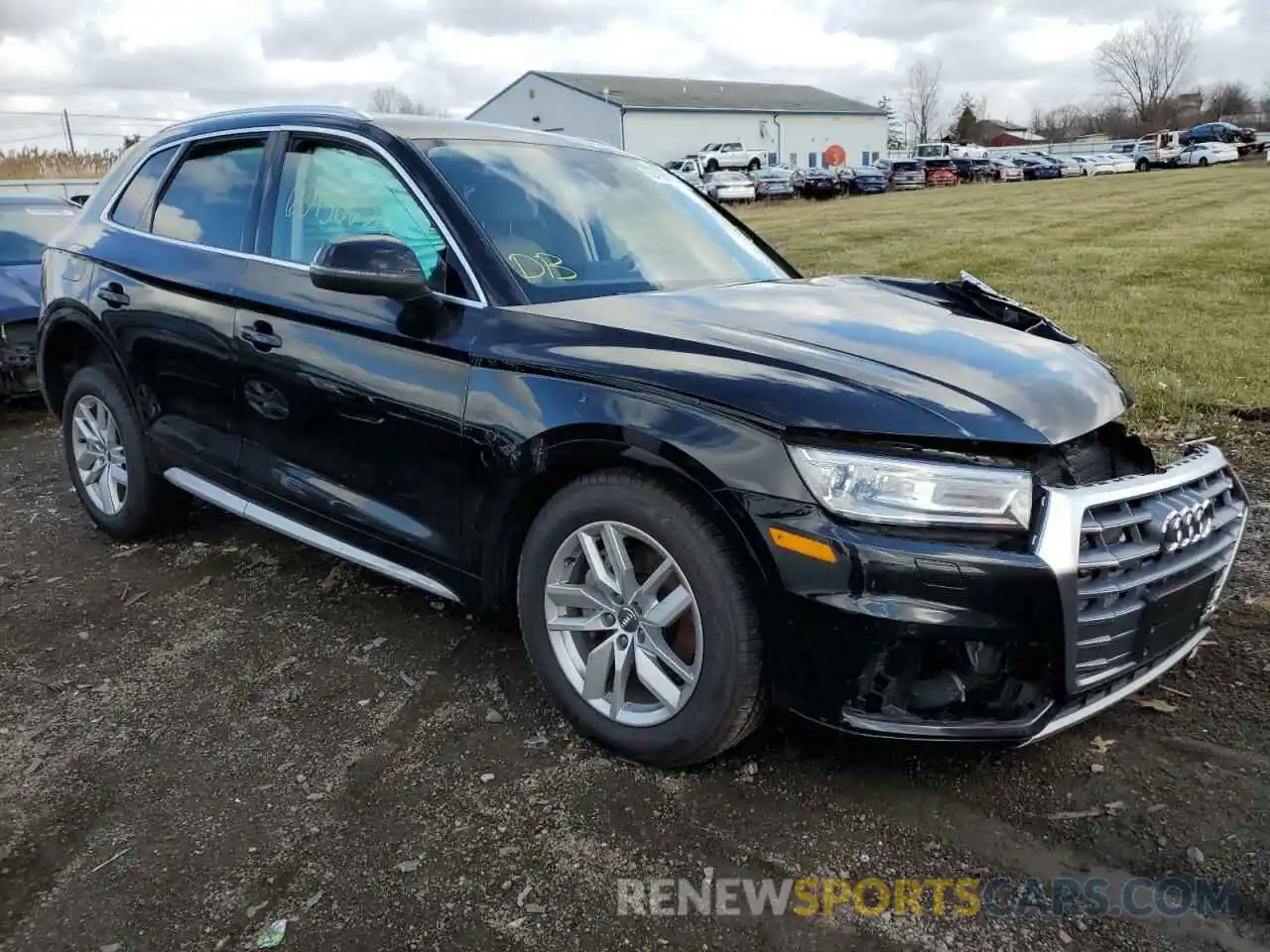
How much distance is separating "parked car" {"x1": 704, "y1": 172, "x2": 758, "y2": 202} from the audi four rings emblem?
1304 inches

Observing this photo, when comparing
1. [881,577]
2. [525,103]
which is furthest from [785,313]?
[525,103]

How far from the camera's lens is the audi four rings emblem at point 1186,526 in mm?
2447

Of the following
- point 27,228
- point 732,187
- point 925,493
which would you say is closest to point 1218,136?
point 732,187

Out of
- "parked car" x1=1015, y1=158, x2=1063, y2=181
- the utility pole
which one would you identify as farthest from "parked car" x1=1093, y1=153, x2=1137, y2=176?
the utility pole

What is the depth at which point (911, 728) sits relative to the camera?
2.35 m

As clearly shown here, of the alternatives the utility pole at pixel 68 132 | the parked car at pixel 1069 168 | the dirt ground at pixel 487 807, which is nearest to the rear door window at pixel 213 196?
the dirt ground at pixel 487 807

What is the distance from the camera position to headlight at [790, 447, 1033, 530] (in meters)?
2.29

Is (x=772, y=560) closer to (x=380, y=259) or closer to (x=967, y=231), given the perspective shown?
(x=380, y=259)

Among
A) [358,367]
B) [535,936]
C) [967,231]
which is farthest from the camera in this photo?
[967,231]

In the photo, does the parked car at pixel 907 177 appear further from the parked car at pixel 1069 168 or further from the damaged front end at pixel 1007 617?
the damaged front end at pixel 1007 617

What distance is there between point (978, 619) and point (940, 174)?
47046 mm

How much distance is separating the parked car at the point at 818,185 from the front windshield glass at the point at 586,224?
36486 mm

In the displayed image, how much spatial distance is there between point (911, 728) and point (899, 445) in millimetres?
657

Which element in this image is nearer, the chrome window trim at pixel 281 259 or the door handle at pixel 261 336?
the chrome window trim at pixel 281 259
